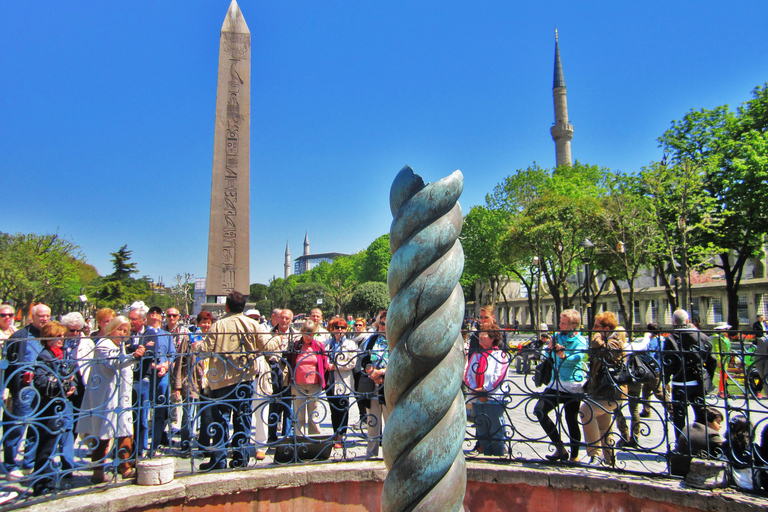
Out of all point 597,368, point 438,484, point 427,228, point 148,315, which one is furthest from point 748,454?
point 148,315

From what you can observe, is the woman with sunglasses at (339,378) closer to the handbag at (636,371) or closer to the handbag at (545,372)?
the handbag at (545,372)

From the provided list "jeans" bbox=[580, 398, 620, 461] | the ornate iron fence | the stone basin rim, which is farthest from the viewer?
"jeans" bbox=[580, 398, 620, 461]

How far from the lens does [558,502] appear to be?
14.1 ft

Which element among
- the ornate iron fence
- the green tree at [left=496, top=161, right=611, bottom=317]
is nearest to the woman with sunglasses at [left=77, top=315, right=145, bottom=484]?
the ornate iron fence

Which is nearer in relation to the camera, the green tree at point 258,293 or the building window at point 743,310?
the building window at point 743,310

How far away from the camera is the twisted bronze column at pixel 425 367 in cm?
197

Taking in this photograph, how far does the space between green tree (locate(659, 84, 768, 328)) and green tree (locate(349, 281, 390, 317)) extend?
26.6 meters

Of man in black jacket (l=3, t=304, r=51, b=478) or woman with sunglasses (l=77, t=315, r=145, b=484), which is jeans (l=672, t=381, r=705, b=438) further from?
man in black jacket (l=3, t=304, r=51, b=478)

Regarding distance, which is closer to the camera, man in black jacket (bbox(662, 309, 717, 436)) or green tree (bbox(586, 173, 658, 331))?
man in black jacket (bbox(662, 309, 717, 436))

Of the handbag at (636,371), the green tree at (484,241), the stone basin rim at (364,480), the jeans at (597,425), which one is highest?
the green tree at (484,241)

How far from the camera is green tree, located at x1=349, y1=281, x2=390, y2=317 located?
47.4m

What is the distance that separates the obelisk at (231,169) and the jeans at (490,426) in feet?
23.8

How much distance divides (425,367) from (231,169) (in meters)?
10.3

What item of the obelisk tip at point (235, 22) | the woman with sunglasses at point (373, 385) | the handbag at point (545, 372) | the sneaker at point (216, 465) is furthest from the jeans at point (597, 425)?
the obelisk tip at point (235, 22)
